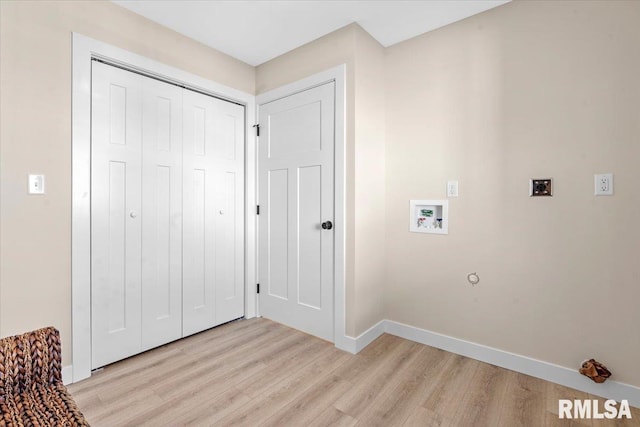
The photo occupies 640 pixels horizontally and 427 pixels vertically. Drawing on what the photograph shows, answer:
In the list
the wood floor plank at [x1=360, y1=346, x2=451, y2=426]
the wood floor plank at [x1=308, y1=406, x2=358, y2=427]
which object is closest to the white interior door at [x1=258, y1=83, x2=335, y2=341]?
the wood floor plank at [x1=360, y1=346, x2=451, y2=426]

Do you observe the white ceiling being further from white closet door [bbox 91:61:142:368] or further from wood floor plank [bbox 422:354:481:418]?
wood floor plank [bbox 422:354:481:418]

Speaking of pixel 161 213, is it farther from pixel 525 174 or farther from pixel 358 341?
pixel 525 174

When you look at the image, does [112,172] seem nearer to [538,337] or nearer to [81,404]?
[81,404]


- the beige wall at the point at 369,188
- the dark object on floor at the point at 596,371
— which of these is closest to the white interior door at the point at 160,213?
the beige wall at the point at 369,188

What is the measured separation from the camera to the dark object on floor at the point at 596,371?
1.77 m

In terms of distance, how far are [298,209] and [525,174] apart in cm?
167

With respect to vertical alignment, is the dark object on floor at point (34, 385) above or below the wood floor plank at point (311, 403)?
above

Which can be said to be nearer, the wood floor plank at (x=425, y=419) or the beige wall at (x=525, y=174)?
the wood floor plank at (x=425, y=419)

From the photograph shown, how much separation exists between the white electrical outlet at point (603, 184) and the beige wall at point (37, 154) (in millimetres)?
3126

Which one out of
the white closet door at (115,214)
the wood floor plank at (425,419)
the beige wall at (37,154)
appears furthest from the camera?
the white closet door at (115,214)

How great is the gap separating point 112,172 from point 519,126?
8.92 ft

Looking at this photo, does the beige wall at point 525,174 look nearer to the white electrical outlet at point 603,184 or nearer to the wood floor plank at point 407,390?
the white electrical outlet at point 603,184

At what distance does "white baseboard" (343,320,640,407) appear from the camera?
1777 millimetres

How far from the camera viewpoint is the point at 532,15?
2021 millimetres
